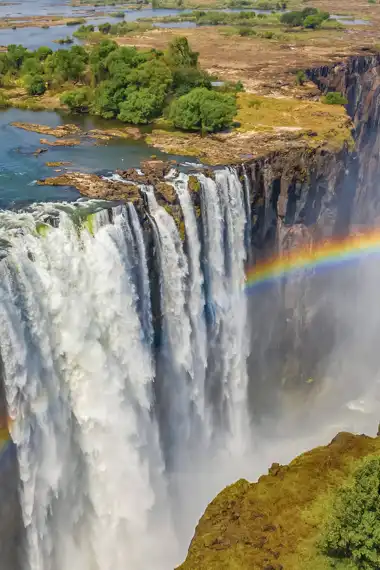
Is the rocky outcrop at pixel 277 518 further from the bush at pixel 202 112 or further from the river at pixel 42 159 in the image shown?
the bush at pixel 202 112

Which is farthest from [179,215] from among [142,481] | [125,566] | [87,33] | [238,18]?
[238,18]

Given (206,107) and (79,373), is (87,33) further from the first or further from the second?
(79,373)

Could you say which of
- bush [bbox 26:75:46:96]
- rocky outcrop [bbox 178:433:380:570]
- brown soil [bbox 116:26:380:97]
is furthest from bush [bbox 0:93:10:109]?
rocky outcrop [bbox 178:433:380:570]

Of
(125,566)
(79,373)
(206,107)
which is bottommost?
(125,566)

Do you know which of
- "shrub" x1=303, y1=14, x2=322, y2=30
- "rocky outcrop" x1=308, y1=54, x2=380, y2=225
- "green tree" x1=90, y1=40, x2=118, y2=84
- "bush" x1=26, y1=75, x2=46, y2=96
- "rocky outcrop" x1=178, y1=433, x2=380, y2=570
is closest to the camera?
"rocky outcrop" x1=178, y1=433, x2=380, y2=570

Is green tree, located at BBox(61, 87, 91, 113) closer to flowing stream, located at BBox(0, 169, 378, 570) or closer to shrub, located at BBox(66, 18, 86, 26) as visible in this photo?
flowing stream, located at BBox(0, 169, 378, 570)

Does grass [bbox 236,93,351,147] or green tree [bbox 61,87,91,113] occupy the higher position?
green tree [bbox 61,87,91,113]

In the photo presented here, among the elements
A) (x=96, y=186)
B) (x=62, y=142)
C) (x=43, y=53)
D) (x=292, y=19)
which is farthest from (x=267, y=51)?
(x=96, y=186)
